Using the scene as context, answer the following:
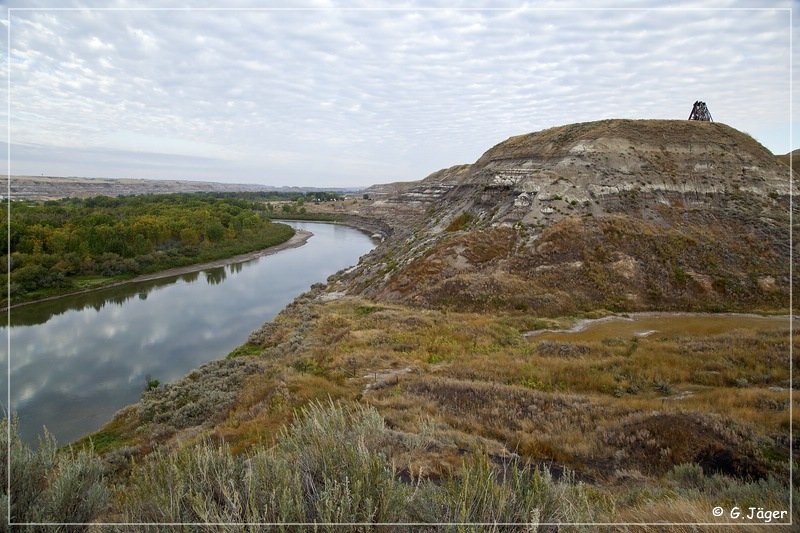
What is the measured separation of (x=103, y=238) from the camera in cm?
4472

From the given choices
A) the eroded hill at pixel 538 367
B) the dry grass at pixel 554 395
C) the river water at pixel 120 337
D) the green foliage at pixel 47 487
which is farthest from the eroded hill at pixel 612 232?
the green foliage at pixel 47 487

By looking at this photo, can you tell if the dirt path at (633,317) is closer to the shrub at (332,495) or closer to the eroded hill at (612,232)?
the eroded hill at (612,232)

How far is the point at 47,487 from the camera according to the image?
4.72 m

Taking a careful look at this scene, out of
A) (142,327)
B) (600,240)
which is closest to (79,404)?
(142,327)

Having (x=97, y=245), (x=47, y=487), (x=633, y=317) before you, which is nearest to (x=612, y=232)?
(x=633, y=317)

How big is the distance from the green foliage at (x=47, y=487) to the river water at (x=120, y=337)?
417 cm

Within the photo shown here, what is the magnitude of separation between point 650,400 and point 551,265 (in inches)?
572

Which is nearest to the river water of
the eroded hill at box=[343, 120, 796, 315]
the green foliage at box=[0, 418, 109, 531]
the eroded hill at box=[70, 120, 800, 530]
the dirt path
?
the eroded hill at box=[70, 120, 800, 530]

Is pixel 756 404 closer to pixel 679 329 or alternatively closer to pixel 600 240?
pixel 679 329

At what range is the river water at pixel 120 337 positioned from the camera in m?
17.5

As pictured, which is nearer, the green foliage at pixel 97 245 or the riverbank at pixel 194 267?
the riverbank at pixel 194 267

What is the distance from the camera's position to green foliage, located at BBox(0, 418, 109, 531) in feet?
13.7

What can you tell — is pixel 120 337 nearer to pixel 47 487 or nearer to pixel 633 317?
pixel 47 487

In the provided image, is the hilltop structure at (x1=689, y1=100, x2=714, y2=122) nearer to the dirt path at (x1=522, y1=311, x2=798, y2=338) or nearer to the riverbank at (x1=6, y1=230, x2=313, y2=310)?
the dirt path at (x1=522, y1=311, x2=798, y2=338)
